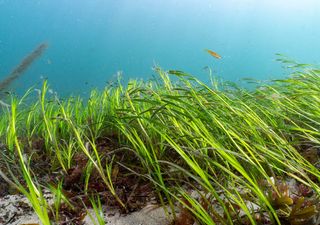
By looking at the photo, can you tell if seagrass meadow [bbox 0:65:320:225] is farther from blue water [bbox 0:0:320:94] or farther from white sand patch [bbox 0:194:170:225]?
blue water [bbox 0:0:320:94]

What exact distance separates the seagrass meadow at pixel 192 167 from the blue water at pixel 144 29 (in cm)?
7866

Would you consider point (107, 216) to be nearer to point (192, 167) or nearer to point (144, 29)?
point (192, 167)

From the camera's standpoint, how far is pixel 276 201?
4.95 ft

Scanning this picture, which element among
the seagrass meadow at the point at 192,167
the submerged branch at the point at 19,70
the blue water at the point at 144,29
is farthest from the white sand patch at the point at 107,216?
the blue water at the point at 144,29

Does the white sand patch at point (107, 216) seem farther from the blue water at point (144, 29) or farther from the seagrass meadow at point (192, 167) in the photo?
the blue water at point (144, 29)

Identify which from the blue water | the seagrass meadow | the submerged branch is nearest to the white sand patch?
the seagrass meadow

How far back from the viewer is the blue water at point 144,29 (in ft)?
277

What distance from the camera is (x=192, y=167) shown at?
1.52 meters

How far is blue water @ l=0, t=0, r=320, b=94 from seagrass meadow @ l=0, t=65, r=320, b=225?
78660 mm

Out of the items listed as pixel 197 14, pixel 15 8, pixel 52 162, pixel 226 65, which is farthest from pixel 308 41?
pixel 52 162

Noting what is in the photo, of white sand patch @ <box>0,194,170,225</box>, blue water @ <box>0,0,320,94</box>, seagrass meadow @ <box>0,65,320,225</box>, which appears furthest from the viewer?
blue water @ <box>0,0,320,94</box>

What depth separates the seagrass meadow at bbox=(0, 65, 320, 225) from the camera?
152 cm

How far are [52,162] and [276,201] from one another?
1677 millimetres

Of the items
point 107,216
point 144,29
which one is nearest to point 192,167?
point 107,216
